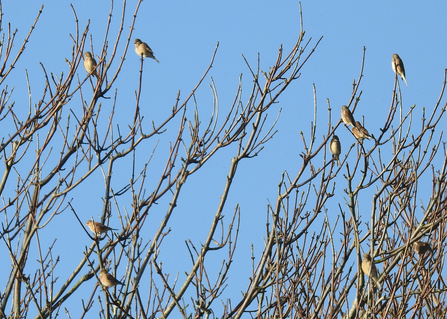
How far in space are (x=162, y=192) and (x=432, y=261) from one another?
8.09ft

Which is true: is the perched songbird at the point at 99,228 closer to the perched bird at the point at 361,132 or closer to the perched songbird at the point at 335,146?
the perched songbird at the point at 335,146

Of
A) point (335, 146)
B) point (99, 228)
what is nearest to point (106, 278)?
point (99, 228)

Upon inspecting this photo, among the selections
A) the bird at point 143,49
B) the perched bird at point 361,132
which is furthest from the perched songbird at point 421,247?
the bird at point 143,49

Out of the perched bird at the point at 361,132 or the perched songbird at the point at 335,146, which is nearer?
the perched bird at the point at 361,132

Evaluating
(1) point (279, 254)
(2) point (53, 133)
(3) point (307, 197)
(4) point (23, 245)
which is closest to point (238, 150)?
(3) point (307, 197)

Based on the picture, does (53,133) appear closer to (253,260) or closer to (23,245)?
(23,245)

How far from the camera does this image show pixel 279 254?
4812mm

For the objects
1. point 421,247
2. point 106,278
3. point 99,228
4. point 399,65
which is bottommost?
point 421,247

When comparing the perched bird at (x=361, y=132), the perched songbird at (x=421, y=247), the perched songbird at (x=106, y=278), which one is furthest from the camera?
the perched bird at (x=361, y=132)

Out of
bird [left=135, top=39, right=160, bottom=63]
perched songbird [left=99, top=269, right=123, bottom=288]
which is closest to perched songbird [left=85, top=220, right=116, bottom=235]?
perched songbird [left=99, top=269, right=123, bottom=288]

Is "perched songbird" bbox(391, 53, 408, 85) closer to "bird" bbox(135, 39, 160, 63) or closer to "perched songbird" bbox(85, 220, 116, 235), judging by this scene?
"bird" bbox(135, 39, 160, 63)

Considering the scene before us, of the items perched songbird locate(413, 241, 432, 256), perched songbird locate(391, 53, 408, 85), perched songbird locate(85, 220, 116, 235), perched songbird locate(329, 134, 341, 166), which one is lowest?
perched songbird locate(413, 241, 432, 256)

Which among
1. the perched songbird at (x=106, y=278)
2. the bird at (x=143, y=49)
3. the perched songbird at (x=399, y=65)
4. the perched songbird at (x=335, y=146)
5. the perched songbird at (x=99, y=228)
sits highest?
the bird at (x=143, y=49)

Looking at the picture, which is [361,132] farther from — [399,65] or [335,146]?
[399,65]
